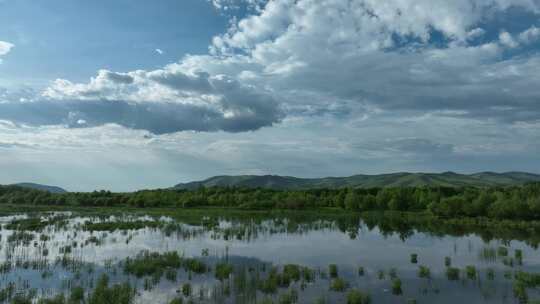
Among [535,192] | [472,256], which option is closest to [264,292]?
[472,256]

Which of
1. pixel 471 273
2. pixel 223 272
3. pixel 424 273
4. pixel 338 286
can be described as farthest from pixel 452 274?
pixel 223 272

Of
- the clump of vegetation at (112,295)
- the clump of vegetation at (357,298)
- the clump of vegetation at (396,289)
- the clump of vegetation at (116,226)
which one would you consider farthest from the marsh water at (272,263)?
the clump of vegetation at (112,295)

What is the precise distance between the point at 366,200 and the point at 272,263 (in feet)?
254

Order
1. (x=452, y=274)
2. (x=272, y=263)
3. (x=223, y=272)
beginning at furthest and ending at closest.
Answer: (x=272, y=263) < (x=452, y=274) < (x=223, y=272)

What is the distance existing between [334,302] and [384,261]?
15214 millimetres

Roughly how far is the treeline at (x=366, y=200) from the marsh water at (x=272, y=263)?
77.0ft

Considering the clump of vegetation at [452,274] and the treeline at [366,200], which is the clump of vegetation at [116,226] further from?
the treeline at [366,200]

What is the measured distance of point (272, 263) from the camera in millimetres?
32500

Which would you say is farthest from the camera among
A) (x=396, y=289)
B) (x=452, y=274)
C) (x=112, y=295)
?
(x=452, y=274)

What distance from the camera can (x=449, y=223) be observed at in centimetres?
7306

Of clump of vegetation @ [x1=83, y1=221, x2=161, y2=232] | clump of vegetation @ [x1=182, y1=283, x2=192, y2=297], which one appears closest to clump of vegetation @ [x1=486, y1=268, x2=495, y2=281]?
clump of vegetation @ [x1=182, y1=283, x2=192, y2=297]

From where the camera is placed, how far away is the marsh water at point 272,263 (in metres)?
23.1

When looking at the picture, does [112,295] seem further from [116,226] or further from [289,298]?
[116,226]

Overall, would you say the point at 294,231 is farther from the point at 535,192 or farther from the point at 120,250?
the point at 535,192
